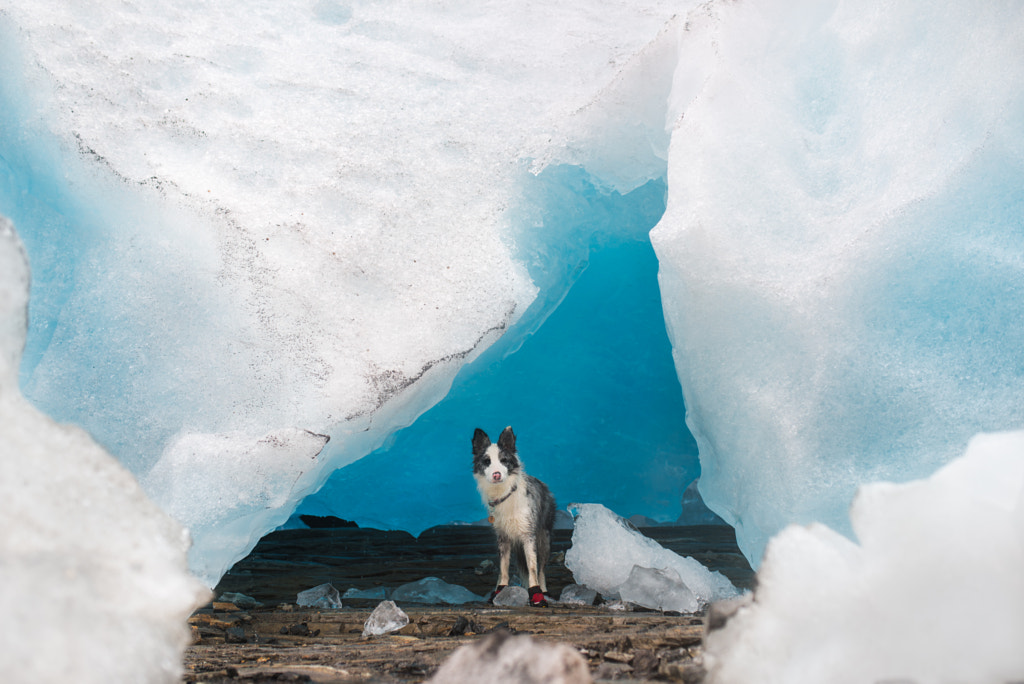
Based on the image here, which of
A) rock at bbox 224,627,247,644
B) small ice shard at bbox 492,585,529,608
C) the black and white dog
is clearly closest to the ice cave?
rock at bbox 224,627,247,644

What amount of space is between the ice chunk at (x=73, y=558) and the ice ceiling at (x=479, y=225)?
58.4 inches

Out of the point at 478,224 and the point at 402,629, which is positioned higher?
the point at 478,224

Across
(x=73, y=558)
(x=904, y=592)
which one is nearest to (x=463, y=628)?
(x=73, y=558)

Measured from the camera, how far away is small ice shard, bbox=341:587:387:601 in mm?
4589

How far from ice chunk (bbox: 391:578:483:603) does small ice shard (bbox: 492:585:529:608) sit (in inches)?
18.0

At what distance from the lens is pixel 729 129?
3.59m

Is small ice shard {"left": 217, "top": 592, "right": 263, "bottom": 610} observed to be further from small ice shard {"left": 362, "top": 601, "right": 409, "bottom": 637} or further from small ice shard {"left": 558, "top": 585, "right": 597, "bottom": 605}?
small ice shard {"left": 558, "top": 585, "right": 597, "bottom": 605}

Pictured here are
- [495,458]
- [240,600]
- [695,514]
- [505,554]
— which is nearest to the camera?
[240,600]

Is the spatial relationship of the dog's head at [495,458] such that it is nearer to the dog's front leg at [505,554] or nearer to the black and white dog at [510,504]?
the black and white dog at [510,504]

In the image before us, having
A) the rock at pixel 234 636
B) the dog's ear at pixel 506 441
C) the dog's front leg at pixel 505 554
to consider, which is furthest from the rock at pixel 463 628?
the dog's ear at pixel 506 441

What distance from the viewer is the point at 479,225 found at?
394cm

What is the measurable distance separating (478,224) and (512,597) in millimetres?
2299

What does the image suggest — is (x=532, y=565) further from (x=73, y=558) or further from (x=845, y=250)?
(x=73, y=558)

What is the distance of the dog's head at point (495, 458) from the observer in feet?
14.8
